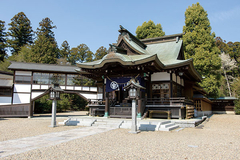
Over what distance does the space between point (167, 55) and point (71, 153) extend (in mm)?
13587

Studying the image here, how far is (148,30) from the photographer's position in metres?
34.5

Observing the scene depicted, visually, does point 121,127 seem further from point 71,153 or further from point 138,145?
point 71,153

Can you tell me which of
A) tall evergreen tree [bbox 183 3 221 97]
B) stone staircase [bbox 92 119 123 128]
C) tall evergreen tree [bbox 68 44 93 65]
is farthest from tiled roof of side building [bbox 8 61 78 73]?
tall evergreen tree [bbox 68 44 93 65]

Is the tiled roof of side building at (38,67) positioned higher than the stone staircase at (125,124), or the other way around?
the tiled roof of side building at (38,67)

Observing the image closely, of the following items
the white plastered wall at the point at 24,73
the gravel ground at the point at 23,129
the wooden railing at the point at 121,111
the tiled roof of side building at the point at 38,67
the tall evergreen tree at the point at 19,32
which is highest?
the tall evergreen tree at the point at 19,32

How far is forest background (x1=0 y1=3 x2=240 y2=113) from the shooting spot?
2461 centimetres

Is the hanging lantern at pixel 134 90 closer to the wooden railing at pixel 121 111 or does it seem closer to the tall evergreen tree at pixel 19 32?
the wooden railing at pixel 121 111

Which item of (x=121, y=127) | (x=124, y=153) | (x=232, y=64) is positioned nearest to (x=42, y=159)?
(x=124, y=153)

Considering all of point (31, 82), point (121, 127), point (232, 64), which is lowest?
point (121, 127)

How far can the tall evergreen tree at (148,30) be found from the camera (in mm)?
34216

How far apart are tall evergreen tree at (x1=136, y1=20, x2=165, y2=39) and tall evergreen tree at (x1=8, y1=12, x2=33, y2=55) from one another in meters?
34.5

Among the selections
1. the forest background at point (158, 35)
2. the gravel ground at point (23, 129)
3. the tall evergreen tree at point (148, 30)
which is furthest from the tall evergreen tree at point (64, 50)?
the gravel ground at point (23, 129)

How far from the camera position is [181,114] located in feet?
44.2

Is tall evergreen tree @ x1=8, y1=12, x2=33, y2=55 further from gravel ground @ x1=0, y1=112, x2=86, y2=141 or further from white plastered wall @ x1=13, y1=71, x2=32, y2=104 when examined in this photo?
gravel ground @ x1=0, y1=112, x2=86, y2=141
